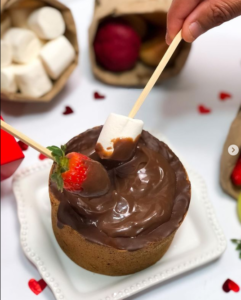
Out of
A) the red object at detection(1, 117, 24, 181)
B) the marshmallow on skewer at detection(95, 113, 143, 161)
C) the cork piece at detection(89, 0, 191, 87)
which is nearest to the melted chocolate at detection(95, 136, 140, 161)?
the marshmallow on skewer at detection(95, 113, 143, 161)

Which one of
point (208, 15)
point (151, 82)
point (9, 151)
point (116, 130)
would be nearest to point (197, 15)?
point (208, 15)

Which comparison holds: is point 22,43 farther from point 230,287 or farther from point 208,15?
point 230,287

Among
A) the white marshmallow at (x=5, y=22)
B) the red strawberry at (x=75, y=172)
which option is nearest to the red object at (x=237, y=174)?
the red strawberry at (x=75, y=172)

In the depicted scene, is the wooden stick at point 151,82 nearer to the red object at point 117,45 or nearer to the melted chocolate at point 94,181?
the melted chocolate at point 94,181

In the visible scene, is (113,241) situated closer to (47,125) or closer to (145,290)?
(145,290)

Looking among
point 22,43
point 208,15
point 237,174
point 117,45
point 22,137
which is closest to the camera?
point 22,137

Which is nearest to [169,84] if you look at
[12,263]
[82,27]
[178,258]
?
[82,27]
